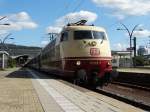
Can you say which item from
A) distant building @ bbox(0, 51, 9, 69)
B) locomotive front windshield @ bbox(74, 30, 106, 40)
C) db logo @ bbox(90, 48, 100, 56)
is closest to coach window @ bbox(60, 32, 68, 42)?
locomotive front windshield @ bbox(74, 30, 106, 40)

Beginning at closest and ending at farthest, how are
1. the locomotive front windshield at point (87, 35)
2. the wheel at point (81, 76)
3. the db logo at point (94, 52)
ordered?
the wheel at point (81, 76)
the db logo at point (94, 52)
the locomotive front windshield at point (87, 35)

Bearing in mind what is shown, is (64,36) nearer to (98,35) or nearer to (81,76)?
(98,35)

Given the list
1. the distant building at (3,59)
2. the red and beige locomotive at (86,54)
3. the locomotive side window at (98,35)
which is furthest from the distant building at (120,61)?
the red and beige locomotive at (86,54)

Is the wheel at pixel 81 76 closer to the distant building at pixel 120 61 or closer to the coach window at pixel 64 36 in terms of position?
the coach window at pixel 64 36

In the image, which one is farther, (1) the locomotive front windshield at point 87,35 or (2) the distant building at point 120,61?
(2) the distant building at point 120,61

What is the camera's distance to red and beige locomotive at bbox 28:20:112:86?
22.8 meters

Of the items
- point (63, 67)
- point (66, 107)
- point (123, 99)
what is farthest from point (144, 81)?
point (66, 107)

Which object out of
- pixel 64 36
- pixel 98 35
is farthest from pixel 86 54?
pixel 64 36

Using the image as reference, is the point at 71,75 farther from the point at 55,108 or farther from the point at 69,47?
the point at 55,108

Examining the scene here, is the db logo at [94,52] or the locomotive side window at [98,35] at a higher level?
the locomotive side window at [98,35]

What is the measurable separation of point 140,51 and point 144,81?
134427 millimetres

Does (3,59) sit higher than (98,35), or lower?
lower

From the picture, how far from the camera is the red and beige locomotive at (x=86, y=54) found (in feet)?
74.7

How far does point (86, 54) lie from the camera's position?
75.7 feet
